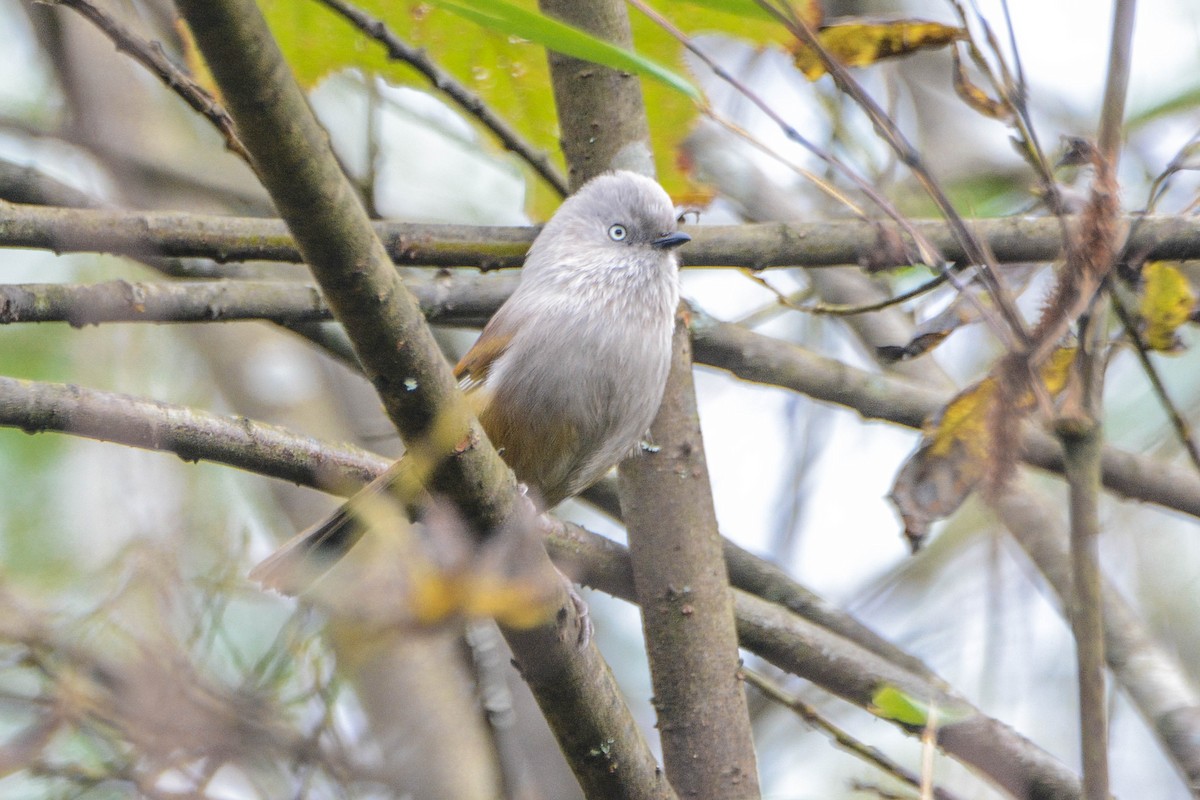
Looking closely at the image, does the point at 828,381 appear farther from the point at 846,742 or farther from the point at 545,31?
the point at 545,31

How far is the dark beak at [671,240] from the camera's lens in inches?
149

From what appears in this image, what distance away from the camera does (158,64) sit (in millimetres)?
2941

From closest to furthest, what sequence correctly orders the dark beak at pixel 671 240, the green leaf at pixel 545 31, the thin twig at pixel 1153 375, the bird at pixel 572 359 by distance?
the green leaf at pixel 545 31, the thin twig at pixel 1153 375, the bird at pixel 572 359, the dark beak at pixel 671 240

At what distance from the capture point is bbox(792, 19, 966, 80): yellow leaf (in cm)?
271

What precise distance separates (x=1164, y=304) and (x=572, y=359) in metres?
1.65

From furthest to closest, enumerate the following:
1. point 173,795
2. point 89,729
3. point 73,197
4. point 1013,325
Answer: point 73,197
point 89,729
point 173,795
point 1013,325

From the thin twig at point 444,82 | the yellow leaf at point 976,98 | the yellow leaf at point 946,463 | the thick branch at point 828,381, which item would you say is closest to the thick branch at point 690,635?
the thick branch at point 828,381

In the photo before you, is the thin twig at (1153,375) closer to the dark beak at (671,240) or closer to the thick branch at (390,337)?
the thick branch at (390,337)

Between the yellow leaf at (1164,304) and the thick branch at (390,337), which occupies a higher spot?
the yellow leaf at (1164,304)

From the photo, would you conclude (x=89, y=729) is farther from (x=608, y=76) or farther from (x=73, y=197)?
(x=608, y=76)

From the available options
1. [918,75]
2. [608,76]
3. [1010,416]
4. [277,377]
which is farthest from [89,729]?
[918,75]

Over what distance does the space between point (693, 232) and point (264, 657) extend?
1887mm

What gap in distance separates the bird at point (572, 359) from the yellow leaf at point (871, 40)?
3.34 ft

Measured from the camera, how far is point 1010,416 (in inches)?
76.0
